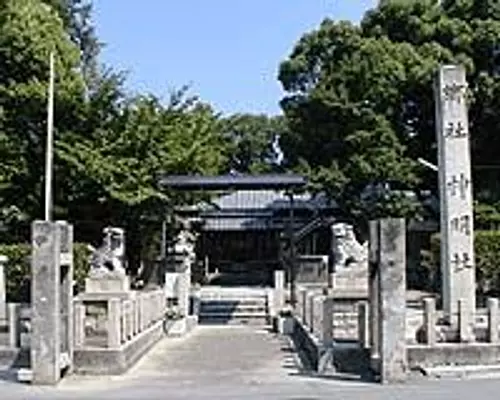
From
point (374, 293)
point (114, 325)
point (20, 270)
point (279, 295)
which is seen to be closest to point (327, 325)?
point (374, 293)

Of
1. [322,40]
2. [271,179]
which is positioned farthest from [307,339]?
[322,40]

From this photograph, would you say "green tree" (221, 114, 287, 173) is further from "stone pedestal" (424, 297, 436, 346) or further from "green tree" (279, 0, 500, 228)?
"stone pedestal" (424, 297, 436, 346)

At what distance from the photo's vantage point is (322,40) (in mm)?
47031

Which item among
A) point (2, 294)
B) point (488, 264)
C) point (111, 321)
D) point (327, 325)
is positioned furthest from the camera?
point (488, 264)

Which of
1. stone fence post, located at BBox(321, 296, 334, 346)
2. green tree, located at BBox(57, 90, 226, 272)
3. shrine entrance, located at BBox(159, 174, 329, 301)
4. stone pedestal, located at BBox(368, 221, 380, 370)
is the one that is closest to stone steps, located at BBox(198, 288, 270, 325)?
green tree, located at BBox(57, 90, 226, 272)

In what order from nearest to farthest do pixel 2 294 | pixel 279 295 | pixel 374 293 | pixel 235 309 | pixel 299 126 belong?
pixel 374 293
pixel 2 294
pixel 279 295
pixel 235 309
pixel 299 126

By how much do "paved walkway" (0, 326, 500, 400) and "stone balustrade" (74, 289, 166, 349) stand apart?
691 millimetres

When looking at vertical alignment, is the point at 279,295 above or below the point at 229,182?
below

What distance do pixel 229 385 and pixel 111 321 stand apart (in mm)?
2921

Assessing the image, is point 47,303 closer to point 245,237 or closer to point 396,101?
point 396,101

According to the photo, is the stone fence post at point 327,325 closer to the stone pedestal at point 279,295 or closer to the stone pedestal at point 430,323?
the stone pedestal at point 430,323

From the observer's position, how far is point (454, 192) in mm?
25188

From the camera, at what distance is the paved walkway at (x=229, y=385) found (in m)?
15.5

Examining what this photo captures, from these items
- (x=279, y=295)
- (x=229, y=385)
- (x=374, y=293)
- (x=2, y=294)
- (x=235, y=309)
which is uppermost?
(x=374, y=293)
